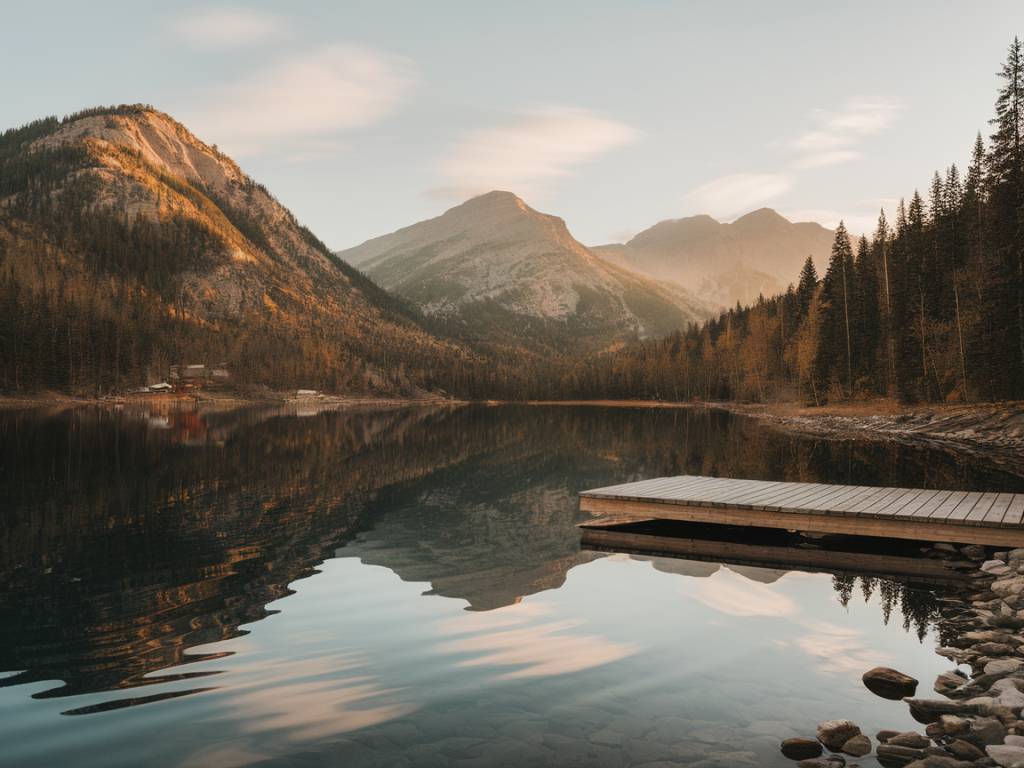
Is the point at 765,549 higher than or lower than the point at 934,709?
lower

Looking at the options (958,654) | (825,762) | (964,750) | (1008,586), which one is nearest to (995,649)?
(958,654)

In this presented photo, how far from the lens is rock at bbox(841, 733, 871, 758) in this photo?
849 cm

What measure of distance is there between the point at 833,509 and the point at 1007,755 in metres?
13.2

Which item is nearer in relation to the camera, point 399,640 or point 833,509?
point 399,640

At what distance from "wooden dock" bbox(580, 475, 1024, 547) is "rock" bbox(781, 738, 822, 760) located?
12.8 metres

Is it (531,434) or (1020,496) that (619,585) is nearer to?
(1020,496)

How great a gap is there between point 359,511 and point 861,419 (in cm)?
6644

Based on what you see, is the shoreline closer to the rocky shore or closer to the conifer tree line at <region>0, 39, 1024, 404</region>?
the conifer tree line at <region>0, 39, 1024, 404</region>

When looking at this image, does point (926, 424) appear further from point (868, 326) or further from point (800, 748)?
point (800, 748)

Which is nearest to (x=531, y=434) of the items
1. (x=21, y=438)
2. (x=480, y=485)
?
(x=480, y=485)

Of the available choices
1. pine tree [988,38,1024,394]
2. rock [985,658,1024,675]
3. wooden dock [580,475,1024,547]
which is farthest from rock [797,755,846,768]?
pine tree [988,38,1024,394]

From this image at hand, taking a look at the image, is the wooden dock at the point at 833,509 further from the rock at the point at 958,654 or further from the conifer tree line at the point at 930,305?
the conifer tree line at the point at 930,305

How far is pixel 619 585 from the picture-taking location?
17.8 meters

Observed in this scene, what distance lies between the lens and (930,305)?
257 ft
